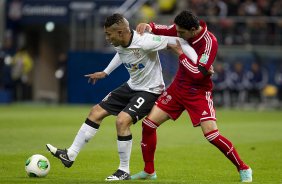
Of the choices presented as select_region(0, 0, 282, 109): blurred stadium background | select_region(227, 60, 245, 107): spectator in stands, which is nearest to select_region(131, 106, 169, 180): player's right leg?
select_region(0, 0, 282, 109): blurred stadium background

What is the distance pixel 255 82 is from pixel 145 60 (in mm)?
21171

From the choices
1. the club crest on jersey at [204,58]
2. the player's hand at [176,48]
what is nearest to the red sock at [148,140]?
the player's hand at [176,48]

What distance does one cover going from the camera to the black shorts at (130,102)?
36.3 feet

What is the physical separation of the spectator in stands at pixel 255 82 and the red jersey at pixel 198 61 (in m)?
20.8

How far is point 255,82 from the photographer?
31.9 m

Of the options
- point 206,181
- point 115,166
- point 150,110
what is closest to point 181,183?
point 206,181

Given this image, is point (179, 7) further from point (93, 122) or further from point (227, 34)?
point (93, 122)

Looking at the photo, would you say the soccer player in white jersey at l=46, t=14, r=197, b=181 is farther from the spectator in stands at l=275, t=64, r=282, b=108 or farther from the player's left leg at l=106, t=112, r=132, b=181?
the spectator in stands at l=275, t=64, r=282, b=108

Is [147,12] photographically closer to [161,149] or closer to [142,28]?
[161,149]

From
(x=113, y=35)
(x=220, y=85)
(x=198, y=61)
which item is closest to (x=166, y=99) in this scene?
(x=198, y=61)

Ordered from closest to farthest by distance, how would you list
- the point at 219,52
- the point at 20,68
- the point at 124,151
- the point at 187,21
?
the point at 187,21 → the point at 124,151 → the point at 219,52 → the point at 20,68

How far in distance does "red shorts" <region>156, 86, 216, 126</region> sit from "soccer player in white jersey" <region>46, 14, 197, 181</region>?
257 millimetres

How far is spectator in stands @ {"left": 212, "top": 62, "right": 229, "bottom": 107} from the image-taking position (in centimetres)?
3198

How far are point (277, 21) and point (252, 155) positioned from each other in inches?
675
